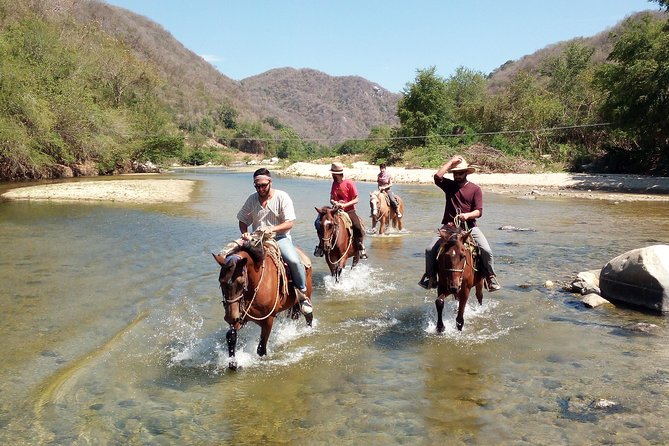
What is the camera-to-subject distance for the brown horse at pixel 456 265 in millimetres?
7168

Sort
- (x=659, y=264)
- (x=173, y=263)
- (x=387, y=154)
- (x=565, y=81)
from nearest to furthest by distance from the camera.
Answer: (x=659, y=264) < (x=173, y=263) < (x=387, y=154) < (x=565, y=81)

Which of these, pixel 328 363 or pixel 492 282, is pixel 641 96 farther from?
pixel 328 363

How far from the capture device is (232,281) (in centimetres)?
580

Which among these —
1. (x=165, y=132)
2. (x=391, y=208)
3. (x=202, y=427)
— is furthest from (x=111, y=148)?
(x=202, y=427)

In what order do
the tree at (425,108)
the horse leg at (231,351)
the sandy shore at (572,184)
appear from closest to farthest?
the horse leg at (231,351) < the sandy shore at (572,184) < the tree at (425,108)

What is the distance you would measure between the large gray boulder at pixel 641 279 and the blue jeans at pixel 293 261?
20.3 feet

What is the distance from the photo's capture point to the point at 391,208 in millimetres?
18047

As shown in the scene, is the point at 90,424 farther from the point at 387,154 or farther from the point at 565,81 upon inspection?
A: the point at 565,81

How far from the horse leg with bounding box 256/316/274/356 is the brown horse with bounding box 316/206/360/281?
364 cm

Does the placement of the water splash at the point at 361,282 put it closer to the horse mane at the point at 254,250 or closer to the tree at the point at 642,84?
the horse mane at the point at 254,250

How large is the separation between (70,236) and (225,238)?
516 centimetres

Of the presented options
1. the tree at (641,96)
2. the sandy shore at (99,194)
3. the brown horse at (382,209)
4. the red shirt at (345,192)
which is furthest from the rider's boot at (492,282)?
the tree at (641,96)

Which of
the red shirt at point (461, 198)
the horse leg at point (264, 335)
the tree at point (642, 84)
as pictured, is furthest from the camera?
the tree at point (642, 84)

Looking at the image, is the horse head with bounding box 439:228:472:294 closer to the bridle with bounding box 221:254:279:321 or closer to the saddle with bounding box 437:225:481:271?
the saddle with bounding box 437:225:481:271
